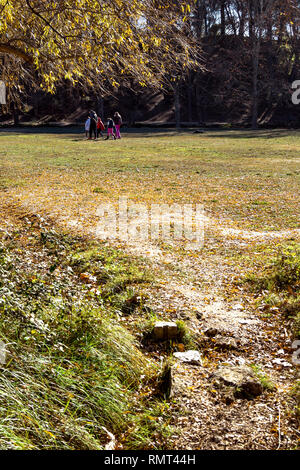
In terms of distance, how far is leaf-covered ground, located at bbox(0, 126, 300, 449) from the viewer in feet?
12.1

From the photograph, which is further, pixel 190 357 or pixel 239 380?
pixel 190 357

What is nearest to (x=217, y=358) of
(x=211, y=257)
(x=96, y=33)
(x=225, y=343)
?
(x=225, y=343)

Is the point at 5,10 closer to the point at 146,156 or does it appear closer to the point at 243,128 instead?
the point at 146,156

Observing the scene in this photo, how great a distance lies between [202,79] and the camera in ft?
182

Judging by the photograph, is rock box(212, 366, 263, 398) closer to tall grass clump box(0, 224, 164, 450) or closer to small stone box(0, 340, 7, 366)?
tall grass clump box(0, 224, 164, 450)

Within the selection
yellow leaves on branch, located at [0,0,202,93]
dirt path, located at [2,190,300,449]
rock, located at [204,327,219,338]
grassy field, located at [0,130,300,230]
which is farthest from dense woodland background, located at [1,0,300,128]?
rock, located at [204,327,219,338]

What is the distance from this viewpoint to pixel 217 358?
15.0 ft

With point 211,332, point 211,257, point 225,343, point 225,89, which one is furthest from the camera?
point 225,89

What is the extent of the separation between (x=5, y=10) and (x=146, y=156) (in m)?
15.7

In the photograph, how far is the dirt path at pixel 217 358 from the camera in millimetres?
3484

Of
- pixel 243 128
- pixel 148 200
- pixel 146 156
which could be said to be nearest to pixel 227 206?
pixel 148 200

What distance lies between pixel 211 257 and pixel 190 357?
3.08 meters

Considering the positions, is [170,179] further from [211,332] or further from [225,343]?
[225,343]

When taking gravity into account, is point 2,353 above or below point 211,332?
above
